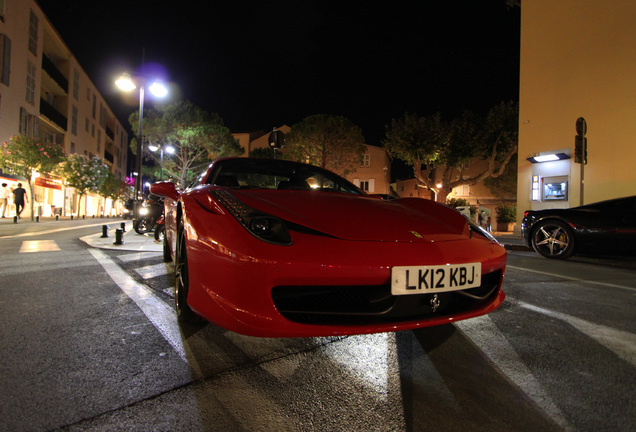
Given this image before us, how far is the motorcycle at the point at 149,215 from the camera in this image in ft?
27.0

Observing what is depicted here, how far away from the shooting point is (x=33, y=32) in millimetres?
22422

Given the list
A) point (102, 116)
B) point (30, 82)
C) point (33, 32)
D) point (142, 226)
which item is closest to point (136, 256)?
point (142, 226)

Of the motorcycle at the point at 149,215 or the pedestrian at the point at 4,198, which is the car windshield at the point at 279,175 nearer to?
the motorcycle at the point at 149,215

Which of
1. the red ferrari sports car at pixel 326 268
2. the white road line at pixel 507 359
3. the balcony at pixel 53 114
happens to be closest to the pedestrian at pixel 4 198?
the balcony at pixel 53 114

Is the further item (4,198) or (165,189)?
(4,198)

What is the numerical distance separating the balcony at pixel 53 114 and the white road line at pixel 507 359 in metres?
31.3

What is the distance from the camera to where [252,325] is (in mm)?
1458

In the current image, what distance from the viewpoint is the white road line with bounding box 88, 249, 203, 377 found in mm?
1880

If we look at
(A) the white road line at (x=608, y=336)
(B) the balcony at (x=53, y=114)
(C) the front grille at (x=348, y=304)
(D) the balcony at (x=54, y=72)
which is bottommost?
(A) the white road line at (x=608, y=336)

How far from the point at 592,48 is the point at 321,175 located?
11.8m

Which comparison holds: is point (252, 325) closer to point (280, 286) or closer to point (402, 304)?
point (280, 286)

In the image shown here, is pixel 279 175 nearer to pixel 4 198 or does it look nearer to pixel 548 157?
pixel 548 157

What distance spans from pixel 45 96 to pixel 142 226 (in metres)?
27.2

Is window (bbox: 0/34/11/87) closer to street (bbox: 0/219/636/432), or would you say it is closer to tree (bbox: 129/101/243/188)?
tree (bbox: 129/101/243/188)
